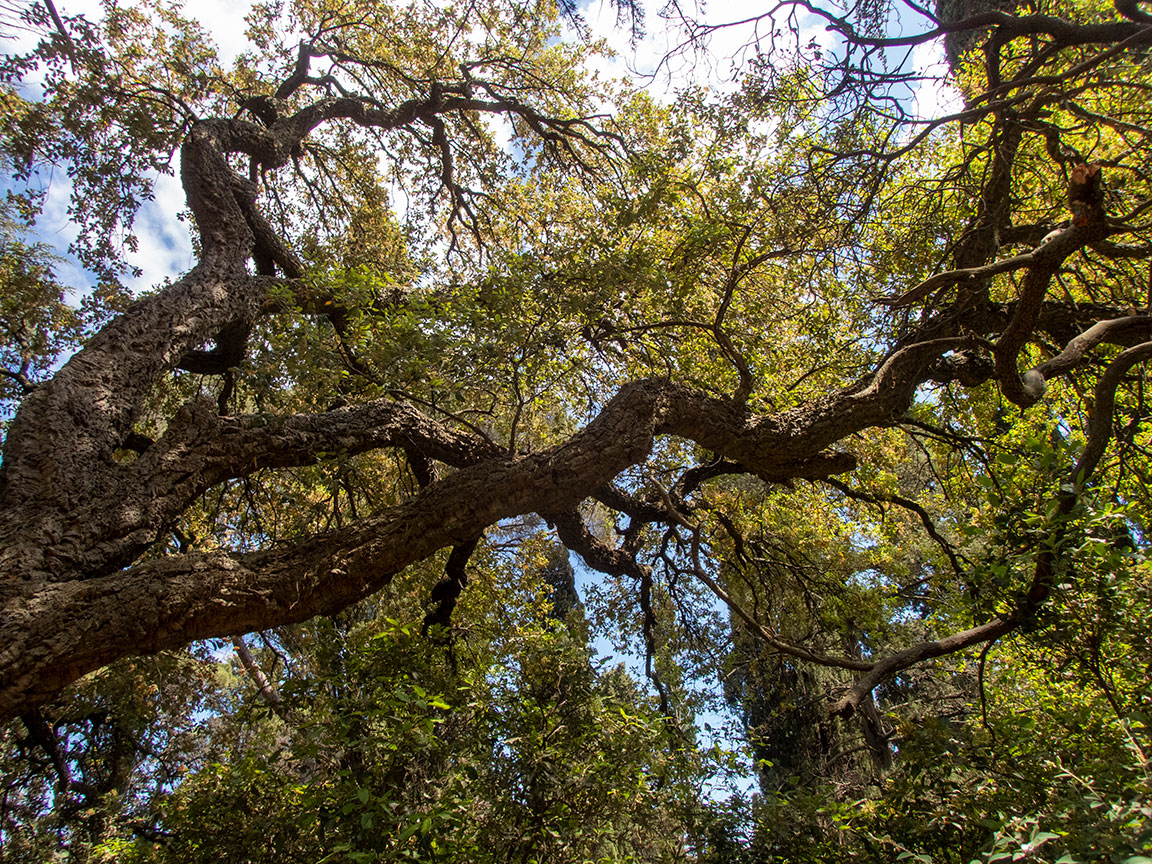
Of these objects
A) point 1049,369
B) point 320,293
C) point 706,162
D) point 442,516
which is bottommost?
point 1049,369

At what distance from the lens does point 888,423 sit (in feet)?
15.6

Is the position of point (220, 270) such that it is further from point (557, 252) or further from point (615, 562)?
point (615, 562)

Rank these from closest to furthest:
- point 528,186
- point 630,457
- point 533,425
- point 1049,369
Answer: point 1049,369
point 630,457
point 533,425
point 528,186

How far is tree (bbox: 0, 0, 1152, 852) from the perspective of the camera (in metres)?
3.06

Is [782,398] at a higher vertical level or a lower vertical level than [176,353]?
higher

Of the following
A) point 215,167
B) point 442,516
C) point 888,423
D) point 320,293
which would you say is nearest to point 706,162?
point 888,423

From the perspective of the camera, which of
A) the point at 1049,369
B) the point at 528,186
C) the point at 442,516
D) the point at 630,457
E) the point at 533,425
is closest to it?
the point at 1049,369

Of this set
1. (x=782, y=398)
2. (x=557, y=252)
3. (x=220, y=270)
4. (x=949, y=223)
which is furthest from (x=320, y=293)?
(x=949, y=223)

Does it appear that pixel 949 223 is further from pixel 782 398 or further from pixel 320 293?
pixel 320 293

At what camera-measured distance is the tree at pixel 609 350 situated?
10.0 ft

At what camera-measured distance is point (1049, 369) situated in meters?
2.67

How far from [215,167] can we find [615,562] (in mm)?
5244

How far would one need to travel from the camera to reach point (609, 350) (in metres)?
6.47

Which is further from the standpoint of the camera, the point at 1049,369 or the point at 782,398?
the point at 782,398
